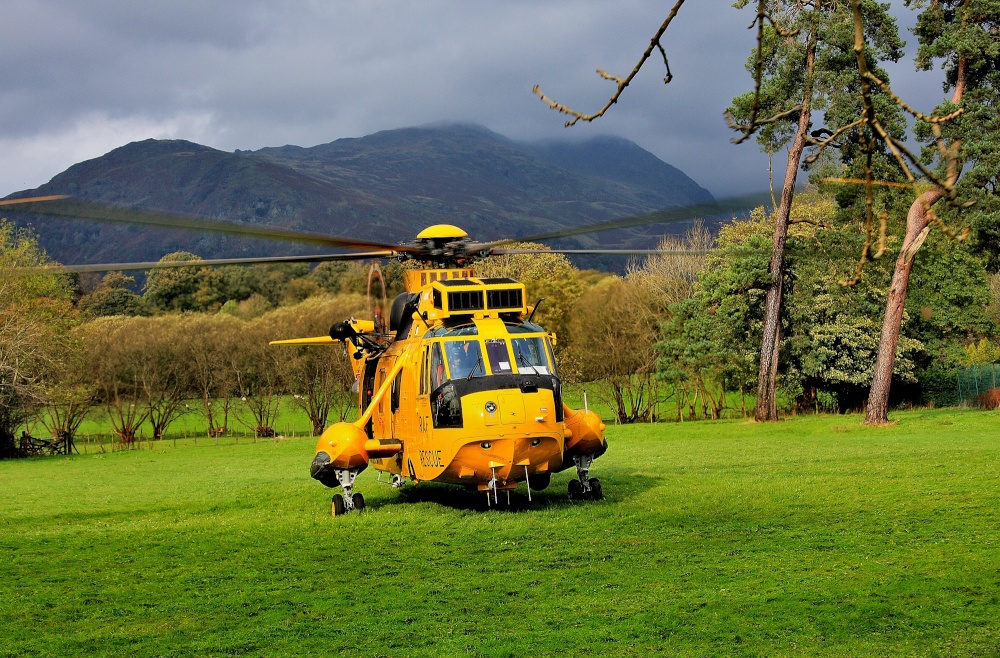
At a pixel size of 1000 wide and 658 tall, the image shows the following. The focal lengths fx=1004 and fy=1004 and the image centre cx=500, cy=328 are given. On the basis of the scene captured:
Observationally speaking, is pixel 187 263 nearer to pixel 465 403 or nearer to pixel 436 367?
pixel 436 367

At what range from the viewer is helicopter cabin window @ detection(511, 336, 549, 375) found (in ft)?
48.2

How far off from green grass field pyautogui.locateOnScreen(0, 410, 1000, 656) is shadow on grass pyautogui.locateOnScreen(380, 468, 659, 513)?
109mm

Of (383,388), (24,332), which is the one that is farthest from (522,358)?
(24,332)

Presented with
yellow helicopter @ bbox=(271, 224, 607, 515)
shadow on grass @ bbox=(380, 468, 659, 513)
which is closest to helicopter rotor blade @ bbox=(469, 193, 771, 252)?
yellow helicopter @ bbox=(271, 224, 607, 515)

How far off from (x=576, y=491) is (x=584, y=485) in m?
0.20

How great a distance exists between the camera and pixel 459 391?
1424 cm

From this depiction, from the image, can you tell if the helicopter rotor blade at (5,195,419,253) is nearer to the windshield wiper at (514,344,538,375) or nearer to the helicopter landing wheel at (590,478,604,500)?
the windshield wiper at (514,344,538,375)

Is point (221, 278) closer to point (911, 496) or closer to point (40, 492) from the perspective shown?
point (40, 492)

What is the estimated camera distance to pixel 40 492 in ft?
77.2

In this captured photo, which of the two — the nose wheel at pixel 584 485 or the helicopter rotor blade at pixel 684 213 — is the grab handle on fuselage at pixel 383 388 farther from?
the nose wheel at pixel 584 485

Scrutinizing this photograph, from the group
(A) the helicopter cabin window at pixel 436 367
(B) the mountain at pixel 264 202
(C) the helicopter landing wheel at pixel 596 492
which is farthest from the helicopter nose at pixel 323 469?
(B) the mountain at pixel 264 202

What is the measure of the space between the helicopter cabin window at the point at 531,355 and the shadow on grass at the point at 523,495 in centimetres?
211

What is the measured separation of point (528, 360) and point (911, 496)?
6.14m

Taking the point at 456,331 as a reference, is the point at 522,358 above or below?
below
